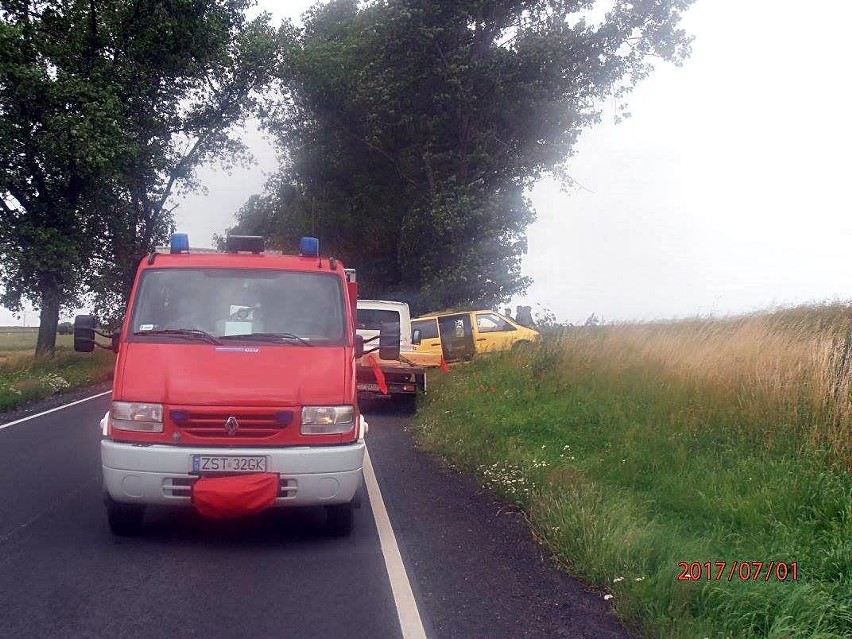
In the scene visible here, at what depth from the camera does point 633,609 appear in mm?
5246

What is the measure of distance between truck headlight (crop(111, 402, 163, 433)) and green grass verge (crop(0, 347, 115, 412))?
39.3 feet

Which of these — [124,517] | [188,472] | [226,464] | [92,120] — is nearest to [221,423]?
[226,464]

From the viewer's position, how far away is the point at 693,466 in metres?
8.22

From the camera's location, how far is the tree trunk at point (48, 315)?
27.8 m

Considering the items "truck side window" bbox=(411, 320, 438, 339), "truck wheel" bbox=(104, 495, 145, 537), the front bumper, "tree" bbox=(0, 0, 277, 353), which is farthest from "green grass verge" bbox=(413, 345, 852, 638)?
"tree" bbox=(0, 0, 277, 353)

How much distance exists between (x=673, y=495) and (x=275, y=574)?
3.52m

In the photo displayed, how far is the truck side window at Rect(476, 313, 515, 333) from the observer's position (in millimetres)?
23833

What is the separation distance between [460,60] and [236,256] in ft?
78.2

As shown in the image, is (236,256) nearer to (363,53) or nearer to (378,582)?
(378,582)

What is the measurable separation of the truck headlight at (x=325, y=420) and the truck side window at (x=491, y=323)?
16.9 meters

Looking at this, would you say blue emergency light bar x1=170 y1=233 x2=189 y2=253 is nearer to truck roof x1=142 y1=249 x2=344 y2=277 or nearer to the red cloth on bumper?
truck roof x1=142 y1=249 x2=344 y2=277

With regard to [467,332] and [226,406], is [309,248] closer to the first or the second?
[226,406]

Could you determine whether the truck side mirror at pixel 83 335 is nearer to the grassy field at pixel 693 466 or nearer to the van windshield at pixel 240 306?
the van windshield at pixel 240 306

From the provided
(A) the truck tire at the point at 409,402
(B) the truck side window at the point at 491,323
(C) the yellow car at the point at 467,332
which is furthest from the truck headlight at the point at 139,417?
(B) the truck side window at the point at 491,323
